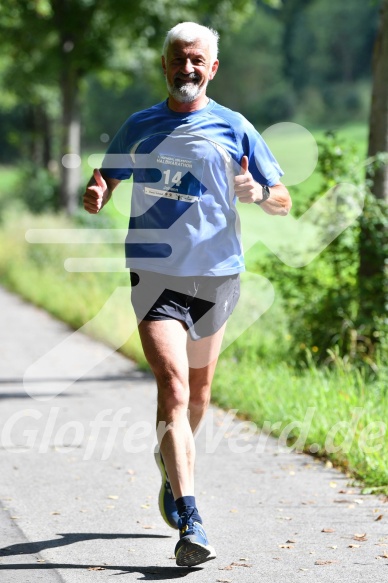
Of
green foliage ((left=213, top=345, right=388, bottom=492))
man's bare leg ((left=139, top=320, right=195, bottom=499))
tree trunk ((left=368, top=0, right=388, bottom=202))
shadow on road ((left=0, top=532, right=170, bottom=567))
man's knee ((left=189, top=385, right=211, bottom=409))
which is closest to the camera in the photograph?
man's bare leg ((left=139, top=320, right=195, bottom=499))

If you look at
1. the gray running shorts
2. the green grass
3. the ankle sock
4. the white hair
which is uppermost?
the white hair

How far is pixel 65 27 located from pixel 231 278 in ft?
54.5

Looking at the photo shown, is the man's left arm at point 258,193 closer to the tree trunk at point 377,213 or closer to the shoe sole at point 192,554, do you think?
the shoe sole at point 192,554

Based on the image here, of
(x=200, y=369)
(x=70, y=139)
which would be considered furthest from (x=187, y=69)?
(x=70, y=139)

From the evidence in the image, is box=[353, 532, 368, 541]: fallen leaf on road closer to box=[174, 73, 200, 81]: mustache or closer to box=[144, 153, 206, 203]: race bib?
box=[144, 153, 206, 203]: race bib

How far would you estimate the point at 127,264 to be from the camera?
4.96 meters

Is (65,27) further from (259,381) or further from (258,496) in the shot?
(258,496)

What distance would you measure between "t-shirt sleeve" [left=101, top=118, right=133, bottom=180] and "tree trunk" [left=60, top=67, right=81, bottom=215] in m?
16.4

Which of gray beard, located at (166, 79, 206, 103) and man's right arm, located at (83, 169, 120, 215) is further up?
gray beard, located at (166, 79, 206, 103)

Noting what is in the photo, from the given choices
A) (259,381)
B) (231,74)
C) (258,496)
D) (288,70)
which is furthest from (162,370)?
(288,70)

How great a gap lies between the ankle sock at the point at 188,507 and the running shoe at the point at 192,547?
0.11 ft

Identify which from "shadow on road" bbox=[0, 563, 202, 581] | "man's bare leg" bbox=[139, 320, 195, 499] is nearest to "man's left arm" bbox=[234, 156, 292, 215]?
"man's bare leg" bbox=[139, 320, 195, 499]

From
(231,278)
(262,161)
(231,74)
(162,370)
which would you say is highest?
(231,74)

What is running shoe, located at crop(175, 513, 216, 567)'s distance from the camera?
14.7 feet
